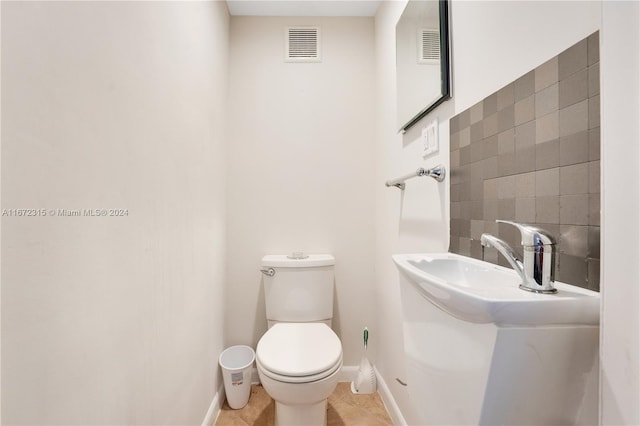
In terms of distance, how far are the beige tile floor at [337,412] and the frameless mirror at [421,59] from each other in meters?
1.39

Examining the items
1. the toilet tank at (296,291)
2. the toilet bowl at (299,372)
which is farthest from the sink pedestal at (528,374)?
the toilet tank at (296,291)

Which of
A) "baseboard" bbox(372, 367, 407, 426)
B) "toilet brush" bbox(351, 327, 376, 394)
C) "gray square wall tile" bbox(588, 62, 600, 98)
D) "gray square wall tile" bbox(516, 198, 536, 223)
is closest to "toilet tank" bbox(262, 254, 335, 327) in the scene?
"toilet brush" bbox(351, 327, 376, 394)

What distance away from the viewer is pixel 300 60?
1.68m

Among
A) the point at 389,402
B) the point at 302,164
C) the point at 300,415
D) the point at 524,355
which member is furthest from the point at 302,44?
the point at 389,402

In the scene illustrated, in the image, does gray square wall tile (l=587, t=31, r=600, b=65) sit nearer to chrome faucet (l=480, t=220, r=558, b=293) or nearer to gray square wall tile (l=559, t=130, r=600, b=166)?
gray square wall tile (l=559, t=130, r=600, b=166)

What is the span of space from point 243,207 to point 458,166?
1.21 meters

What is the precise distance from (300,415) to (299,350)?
26 centimetres

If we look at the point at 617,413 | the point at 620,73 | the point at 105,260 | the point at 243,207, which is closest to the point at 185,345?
the point at 105,260

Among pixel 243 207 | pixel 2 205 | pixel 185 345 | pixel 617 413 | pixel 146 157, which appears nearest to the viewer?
pixel 617 413

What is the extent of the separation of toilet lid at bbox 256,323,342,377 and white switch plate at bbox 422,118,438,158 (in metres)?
0.87

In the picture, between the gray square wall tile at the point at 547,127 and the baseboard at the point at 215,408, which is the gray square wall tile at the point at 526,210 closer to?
the gray square wall tile at the point at 547,127

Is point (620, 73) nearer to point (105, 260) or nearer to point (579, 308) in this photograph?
point (579, 308)

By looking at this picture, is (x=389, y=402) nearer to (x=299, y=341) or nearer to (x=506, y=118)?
(x=299, y=341)

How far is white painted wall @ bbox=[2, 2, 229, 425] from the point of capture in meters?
0.46
